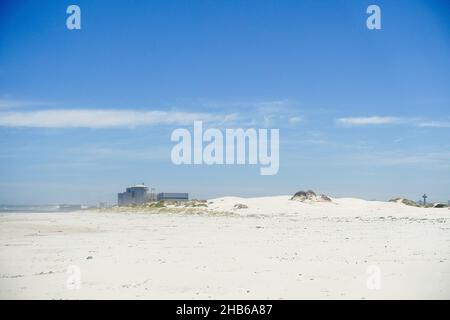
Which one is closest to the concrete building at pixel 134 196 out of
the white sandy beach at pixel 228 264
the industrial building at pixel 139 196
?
the industrial building at pixel 139 196

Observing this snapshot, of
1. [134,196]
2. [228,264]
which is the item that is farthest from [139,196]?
[228,264]

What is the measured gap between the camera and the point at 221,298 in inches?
375

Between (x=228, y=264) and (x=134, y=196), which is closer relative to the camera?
(x=228, y=264)

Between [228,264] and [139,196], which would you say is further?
[139,196]

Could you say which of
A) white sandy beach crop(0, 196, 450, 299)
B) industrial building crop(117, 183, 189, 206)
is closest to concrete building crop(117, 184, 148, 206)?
→ industrial building crop(117, 183, 189, 206)

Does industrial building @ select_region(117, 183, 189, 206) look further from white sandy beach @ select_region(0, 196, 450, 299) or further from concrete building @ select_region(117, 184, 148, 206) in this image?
white sandy beach @ select_region(0, 196, 450, 299)

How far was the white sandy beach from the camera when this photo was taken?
9.98 m

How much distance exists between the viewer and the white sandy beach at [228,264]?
9977mm

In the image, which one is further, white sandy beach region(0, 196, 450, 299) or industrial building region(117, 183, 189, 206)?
industrial building region(117, 183, 189, 206)

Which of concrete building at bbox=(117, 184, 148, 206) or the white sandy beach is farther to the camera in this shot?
concrete building at bbox=(117, 184, 148, 206)

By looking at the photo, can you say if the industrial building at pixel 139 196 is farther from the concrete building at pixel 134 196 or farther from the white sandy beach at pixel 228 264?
the white sandy beach at pixel 228 264

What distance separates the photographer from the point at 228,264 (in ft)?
42.2

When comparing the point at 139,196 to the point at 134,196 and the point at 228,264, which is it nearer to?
the point at 134,196
